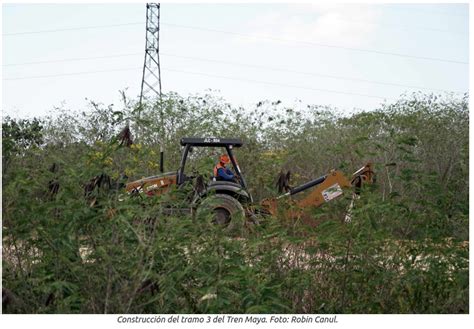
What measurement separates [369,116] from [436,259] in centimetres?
1687

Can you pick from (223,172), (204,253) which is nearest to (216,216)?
(204,253)

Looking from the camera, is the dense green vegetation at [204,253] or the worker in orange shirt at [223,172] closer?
the dense green vegetation at [204,253]

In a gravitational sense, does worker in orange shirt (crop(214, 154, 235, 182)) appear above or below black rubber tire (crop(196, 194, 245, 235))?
below

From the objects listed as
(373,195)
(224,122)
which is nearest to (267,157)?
(224,122)

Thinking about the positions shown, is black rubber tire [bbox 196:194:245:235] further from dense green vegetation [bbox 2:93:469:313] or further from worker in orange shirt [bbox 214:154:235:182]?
worker in orange shirt [bbox 214:154:235:182]

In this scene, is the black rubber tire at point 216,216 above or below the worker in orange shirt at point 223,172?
above

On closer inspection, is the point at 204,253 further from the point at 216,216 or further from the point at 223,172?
the point at 223,172

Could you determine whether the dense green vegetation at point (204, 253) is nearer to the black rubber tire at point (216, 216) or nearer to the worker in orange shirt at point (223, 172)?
the black rubber tire at point (216, 216)

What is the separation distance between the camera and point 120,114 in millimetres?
5594

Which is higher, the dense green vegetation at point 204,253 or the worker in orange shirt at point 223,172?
the dense green vegetation at point 204,253

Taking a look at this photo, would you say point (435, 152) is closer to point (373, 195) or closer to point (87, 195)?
point (373, 195)

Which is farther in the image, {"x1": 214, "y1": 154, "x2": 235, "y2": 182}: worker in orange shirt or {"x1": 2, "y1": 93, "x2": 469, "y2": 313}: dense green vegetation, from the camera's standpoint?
{"x1": 214, "y1": 154, "x2": 235, "y2": 182}: worker in orange shirt

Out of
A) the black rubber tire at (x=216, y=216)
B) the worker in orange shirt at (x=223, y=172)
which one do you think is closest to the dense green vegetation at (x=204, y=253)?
the black rubber tire at (x=216, y=216)

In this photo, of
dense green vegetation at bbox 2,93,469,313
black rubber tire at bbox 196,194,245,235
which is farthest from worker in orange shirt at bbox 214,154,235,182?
black rubber tire at bbox 196,194,245,235
